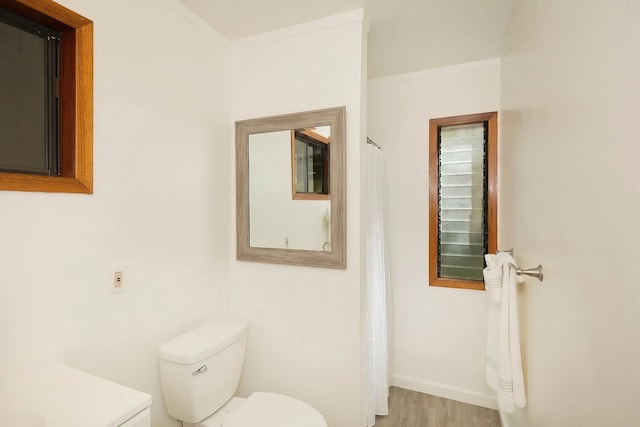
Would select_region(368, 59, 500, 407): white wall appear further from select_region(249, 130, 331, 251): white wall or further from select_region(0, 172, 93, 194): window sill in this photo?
select_region(0, 172, 93, 194): window sill

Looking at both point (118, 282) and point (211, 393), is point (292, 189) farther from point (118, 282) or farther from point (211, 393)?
point (211, 393)

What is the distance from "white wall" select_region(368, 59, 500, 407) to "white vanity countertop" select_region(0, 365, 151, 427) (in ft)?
6.83

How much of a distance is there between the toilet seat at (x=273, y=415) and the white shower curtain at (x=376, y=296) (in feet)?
2.29

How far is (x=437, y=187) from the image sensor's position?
8.25 ft

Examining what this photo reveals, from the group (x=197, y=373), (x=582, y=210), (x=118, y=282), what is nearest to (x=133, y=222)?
(x=118, y=282)

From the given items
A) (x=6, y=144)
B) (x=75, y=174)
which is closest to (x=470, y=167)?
(x=75, y=174)

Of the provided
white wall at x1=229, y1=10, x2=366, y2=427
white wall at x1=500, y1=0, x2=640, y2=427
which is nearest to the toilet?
white wall at x1=229, y1=10, x2=366, y2=427

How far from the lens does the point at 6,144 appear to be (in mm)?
1106

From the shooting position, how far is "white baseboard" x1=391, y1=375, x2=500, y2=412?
2.30 metres

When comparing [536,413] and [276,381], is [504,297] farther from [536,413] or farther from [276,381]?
[276,381]

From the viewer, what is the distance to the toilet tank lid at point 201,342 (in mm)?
1419

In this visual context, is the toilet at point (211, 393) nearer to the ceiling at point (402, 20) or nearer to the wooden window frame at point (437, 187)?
the wooden window frame at point (437, 187)

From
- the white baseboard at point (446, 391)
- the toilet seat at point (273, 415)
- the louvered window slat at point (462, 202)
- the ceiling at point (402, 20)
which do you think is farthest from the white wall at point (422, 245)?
the toilet seat at point (273, 415)

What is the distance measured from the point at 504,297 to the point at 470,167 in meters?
1.35
